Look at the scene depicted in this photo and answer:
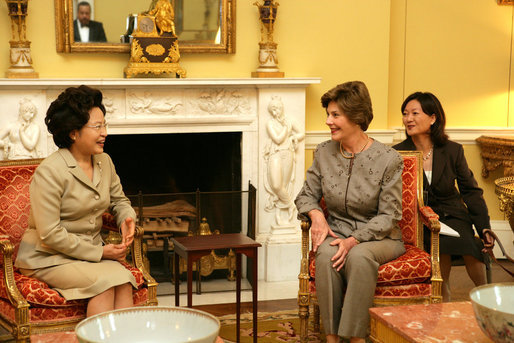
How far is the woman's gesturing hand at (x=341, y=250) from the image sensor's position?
3318mm

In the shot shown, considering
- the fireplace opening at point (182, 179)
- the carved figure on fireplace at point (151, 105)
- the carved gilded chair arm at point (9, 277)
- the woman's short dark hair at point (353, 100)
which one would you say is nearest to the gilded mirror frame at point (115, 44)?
the carved figure on fireplace at point (151, 105)

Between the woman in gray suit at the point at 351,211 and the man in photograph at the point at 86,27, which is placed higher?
the man in photograph at the point at 86,27

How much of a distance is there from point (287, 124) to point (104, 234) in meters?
1.44

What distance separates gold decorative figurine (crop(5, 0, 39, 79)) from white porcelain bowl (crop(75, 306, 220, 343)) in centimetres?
275

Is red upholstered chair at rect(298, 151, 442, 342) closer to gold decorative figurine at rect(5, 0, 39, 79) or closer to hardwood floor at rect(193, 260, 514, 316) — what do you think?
hardwood floor at rect(193, 260, 514, 316)

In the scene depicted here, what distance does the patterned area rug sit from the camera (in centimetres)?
384

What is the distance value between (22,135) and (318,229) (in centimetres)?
209

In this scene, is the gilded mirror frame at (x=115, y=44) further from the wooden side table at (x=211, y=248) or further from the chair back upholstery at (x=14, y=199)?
A: the wooden side table at (x=211, y=248)

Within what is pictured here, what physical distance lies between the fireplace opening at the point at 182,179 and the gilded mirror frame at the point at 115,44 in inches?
25.1

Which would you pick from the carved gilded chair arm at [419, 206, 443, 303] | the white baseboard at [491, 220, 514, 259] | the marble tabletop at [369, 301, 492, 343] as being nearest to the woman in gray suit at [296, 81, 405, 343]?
the carved gilded chair arm at [419, 206, 443, 303]

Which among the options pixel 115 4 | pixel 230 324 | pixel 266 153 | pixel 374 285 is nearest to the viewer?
pixel 374 285

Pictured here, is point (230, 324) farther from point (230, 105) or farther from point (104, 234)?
point (230, 105)

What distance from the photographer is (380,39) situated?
525cm

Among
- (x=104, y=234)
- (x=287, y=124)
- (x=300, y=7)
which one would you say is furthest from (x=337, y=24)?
(x=104, y=234)
